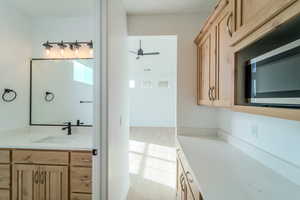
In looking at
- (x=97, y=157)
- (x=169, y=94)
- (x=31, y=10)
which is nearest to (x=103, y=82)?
(x=97, y=157)

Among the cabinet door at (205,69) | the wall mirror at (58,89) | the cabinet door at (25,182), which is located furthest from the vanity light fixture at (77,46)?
the cabinet door at (205,69)

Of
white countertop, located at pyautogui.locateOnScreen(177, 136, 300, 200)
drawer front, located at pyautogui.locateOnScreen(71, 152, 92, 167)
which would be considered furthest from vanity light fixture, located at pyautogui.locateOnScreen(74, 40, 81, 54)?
white countertop, located at pyautogui.locateOnScreen(177, 136, 300, 200)

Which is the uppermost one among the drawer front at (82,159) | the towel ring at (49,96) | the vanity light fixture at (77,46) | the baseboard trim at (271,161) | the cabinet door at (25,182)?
the vanity light fixture at (77,46)

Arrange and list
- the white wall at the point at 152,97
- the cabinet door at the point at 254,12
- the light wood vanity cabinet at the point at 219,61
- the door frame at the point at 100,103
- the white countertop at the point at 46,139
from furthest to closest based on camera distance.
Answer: the white wall at the point at 152,97 → the white countertop at the point at 46,139 → the door frame at the point at 100,103 → the light wood vanity cabinet at the point at 219,61 → the cabinet door at the point at 254,12

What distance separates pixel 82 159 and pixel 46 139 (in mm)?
828

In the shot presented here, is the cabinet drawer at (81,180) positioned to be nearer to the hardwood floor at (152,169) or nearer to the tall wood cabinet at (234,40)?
the hardwood floor at (152,169)

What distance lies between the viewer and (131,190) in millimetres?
2801

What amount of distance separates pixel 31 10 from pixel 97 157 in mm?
2337

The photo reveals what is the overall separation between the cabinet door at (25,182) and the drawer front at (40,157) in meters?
0.07

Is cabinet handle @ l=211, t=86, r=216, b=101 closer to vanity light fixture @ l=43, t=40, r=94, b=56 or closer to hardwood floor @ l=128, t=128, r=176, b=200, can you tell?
hardwood floor @ l=128, t=128, r=176, b=200

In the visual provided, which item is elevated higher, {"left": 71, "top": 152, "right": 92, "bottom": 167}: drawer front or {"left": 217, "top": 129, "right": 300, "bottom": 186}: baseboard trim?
{"left": 217, "top": 129, "right": 300, "bottom": 186}: baseboard trim

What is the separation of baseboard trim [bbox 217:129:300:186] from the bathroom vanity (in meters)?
1.60

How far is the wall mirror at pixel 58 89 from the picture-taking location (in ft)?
9.00

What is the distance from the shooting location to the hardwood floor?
2.73 m
